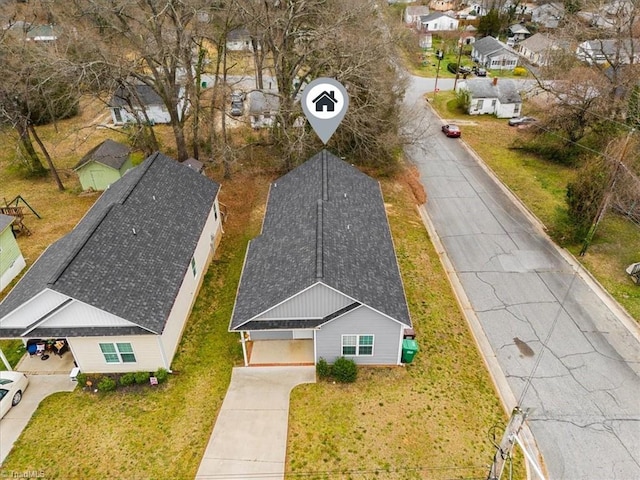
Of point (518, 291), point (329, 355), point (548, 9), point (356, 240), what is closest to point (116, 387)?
point (329, 355)

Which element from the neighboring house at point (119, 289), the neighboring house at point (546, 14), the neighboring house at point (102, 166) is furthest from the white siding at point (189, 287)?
the neighboring house at point (546, 14)

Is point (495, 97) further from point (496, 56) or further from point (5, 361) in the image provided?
point (5, 361)

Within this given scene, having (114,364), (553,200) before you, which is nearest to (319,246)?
(114,364)

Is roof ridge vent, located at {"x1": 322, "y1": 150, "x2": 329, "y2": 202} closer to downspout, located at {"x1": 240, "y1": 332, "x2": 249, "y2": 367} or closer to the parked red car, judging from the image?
downspout, located at {"x1": 240, "y1": 332, "x2": 249, "y2": 367}

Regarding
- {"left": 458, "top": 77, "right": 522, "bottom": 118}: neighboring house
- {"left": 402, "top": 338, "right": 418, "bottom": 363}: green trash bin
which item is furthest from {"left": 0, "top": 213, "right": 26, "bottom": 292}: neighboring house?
{"left": 458, "top": 77, "right": 522, "bottom": 118}: neighboring house

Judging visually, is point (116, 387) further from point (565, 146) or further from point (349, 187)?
point (565, 146)
